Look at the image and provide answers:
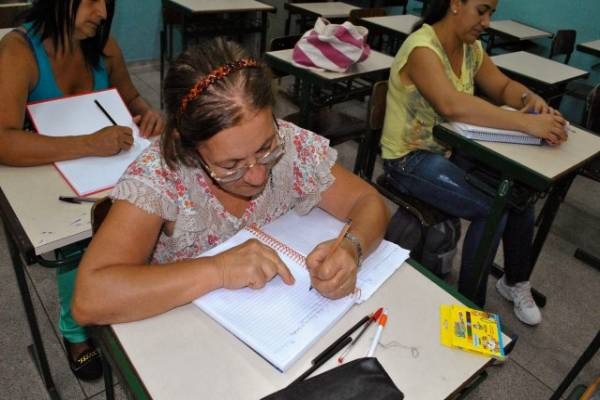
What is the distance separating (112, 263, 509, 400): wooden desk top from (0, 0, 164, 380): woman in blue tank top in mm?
722

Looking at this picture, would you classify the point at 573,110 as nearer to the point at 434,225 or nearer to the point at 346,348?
the point at 434,225

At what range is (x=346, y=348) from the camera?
32.9 inches

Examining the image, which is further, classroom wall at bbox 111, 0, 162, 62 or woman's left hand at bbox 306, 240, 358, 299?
classroom wall at bbox 111, 0, 162, 62

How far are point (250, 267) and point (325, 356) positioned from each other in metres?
0.22

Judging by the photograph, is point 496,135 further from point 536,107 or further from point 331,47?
point 331,47

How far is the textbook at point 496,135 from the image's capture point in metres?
1.75

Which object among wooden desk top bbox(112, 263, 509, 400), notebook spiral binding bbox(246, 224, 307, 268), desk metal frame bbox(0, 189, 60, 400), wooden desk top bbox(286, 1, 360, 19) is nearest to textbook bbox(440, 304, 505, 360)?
wooden desk top bbox(112, 263, 509, 400)

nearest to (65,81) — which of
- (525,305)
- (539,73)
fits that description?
(525,305)

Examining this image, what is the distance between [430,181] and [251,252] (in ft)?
3.90

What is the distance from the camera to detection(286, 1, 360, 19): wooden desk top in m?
4.56

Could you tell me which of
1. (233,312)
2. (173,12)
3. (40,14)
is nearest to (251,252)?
(233,312)

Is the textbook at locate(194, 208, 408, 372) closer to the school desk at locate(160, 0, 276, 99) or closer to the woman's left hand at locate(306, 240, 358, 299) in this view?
the woman's left hand at locate(306, 240, 358, 299)

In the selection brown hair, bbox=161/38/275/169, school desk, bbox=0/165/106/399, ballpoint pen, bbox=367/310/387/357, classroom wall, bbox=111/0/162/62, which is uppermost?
brown hair, bbox=161/38/275/169

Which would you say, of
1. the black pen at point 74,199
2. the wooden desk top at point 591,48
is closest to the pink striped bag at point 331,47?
the black pen at point 74,199
